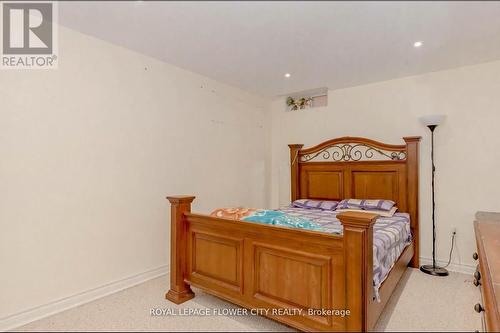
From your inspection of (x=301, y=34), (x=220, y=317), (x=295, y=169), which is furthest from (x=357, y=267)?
(x=295, y=169)

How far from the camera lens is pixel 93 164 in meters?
2.64

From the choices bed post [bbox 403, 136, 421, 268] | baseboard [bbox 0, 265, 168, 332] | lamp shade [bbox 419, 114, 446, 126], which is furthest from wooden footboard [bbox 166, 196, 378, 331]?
lamp shade [bbox 419, 114, 446, 126]

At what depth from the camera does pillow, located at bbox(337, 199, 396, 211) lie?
11.0ft

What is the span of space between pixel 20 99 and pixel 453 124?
443 centimetres

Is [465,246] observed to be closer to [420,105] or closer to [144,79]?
[420,105]

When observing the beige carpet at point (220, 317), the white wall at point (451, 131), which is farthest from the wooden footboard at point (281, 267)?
the white wall at point (451, 131)

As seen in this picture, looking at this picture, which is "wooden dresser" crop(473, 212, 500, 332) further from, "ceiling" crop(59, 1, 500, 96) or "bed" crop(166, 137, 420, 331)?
"ceiling" crop(59, 1, 500, 96)

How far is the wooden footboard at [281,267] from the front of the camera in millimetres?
1657

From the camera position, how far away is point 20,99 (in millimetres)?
2221

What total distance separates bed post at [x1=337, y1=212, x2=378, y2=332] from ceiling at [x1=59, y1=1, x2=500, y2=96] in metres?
1.58

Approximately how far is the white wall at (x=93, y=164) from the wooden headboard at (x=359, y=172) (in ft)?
4.70

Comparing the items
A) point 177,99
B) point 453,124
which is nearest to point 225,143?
point 177,99

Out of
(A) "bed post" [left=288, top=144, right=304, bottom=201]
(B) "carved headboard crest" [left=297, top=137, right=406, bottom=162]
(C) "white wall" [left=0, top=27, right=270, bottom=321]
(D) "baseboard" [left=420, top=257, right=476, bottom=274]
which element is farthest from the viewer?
(A) "bed post" [left=288, top=144, right=304, bottom=201]

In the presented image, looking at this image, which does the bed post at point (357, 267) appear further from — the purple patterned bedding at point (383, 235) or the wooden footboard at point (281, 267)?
the purple patterned bedding at point (383, 235)
